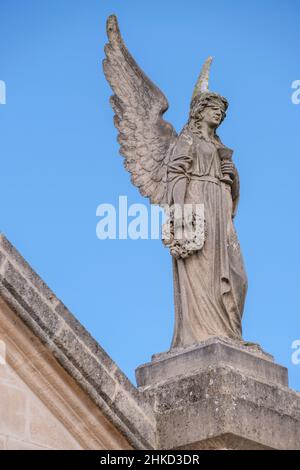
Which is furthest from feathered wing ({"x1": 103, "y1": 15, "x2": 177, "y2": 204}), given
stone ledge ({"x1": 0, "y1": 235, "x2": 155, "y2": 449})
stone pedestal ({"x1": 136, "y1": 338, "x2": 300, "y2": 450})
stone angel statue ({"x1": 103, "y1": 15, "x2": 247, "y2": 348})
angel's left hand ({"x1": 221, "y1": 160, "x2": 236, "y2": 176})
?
stone ledge ({"x1": 0, "y1": 235, "x2": 155, "y2": 449})

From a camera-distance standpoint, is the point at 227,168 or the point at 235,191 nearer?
the point at 227,168

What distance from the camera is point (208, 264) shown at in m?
10.5

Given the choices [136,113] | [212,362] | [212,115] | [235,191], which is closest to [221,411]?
[212,362]

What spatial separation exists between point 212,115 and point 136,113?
128 cm

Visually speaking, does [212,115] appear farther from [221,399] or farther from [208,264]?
[221,399]

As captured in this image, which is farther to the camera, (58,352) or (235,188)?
(235,188)

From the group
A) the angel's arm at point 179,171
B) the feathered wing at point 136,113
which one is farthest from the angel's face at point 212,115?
the feathered wing at point 136,113

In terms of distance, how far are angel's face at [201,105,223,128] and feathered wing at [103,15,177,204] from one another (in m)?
0.53

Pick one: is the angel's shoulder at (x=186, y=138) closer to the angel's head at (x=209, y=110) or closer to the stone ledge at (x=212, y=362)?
the angel's head at (x=209, y=110)

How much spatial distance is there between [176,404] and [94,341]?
38.2 inches

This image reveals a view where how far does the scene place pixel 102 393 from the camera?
8.91 meters

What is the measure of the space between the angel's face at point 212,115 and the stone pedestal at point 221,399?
8.02ft

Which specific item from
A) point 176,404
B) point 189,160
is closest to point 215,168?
point 189,160

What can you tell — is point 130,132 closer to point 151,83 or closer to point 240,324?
point 151,83
